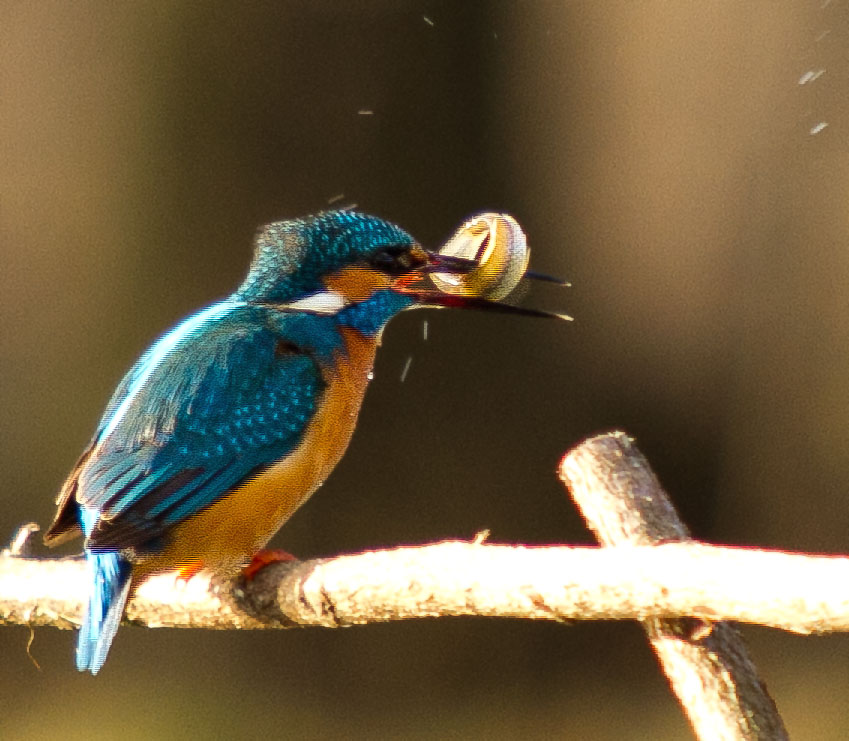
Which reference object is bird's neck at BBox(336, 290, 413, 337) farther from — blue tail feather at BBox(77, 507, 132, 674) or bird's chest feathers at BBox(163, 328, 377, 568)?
blue tail feather at BBox(77, 507, 132, 674)

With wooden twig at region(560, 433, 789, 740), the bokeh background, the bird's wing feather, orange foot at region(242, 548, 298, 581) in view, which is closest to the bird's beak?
the bird's wing feather

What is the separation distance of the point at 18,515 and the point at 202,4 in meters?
1.60

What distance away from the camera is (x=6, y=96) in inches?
149

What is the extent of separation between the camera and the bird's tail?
1.70m

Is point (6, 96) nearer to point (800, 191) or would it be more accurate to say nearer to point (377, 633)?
point (377, 633)

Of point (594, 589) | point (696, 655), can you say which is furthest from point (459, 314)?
point (594, 589)

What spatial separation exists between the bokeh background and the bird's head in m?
1.47

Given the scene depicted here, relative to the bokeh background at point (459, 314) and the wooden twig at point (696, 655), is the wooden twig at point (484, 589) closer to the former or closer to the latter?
the wooden twig at point (696, 655)

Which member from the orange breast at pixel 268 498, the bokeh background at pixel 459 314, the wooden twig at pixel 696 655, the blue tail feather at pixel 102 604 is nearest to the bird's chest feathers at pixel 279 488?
the orange breast at pixel 268 498

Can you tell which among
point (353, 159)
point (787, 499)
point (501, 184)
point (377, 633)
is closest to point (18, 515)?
point (377, 633)

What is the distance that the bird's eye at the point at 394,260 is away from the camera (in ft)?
7.37

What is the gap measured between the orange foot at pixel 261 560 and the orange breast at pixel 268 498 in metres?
0.01

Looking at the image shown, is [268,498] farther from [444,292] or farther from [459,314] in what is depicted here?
[459,314]

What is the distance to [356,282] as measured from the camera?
224 centimetres
